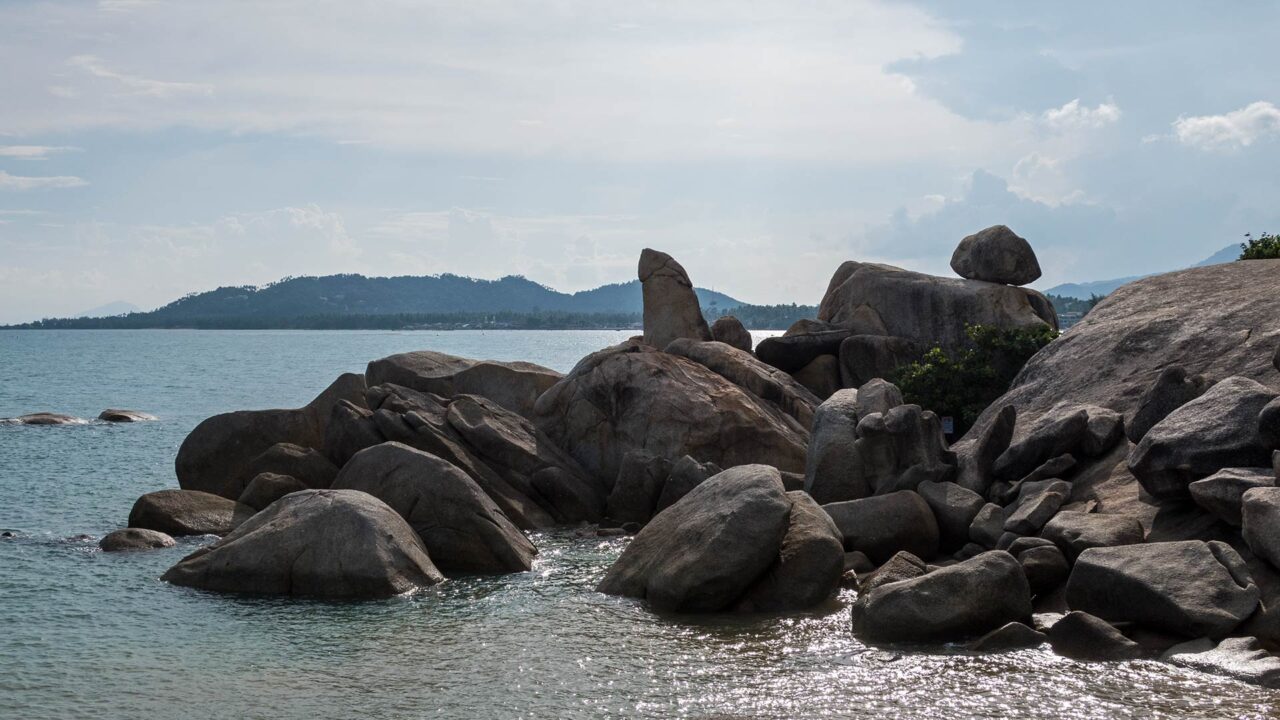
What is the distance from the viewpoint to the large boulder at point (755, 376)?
3597 cm

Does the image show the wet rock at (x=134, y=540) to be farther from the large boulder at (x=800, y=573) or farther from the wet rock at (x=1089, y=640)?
the wet rock at (x=1089, y=640)

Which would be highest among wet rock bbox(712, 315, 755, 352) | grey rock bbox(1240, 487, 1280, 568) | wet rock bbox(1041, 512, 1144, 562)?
wet rock bbox(712, 315, 755, 352)

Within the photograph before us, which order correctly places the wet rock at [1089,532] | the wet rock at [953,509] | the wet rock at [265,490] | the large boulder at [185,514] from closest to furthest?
the wet rock at [1089,532] → the wet rock at [953,509] → the large boulder at [185,514] → the wet rock at [265,490]

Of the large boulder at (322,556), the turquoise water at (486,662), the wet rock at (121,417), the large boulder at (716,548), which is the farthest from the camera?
the wet rock at (121,417)

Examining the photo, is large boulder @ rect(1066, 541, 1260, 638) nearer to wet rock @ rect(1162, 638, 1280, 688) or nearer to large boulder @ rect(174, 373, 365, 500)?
wet rock @ rect(1162, 638, 1280, 688)

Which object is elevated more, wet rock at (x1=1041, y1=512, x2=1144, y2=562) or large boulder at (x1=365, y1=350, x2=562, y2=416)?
large boulder at (x1=365, y1=350, x2=562, y2=416)

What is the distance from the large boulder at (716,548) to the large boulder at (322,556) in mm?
4152

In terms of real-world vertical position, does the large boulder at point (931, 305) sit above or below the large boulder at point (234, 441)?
above

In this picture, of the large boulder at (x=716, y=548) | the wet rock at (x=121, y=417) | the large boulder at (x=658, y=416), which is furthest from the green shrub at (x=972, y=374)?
the wet rock at (x=121, y=417)

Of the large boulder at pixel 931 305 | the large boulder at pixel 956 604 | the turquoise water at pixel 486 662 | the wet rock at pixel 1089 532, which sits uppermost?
the large boulder at pixel 931 305

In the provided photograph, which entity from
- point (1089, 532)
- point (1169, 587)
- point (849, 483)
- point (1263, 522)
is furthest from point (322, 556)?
point (1263, 522)

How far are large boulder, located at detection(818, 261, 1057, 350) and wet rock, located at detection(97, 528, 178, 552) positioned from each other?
77.8ft

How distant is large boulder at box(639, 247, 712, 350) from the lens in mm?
41969

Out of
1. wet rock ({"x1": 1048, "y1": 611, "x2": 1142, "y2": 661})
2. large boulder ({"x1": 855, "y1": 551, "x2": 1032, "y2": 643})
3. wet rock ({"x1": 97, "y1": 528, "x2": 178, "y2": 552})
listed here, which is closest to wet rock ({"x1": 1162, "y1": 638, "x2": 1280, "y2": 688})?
wet rock ({"x1": 1048, "y1": 611, "x2": 1142, "y2": 661})
